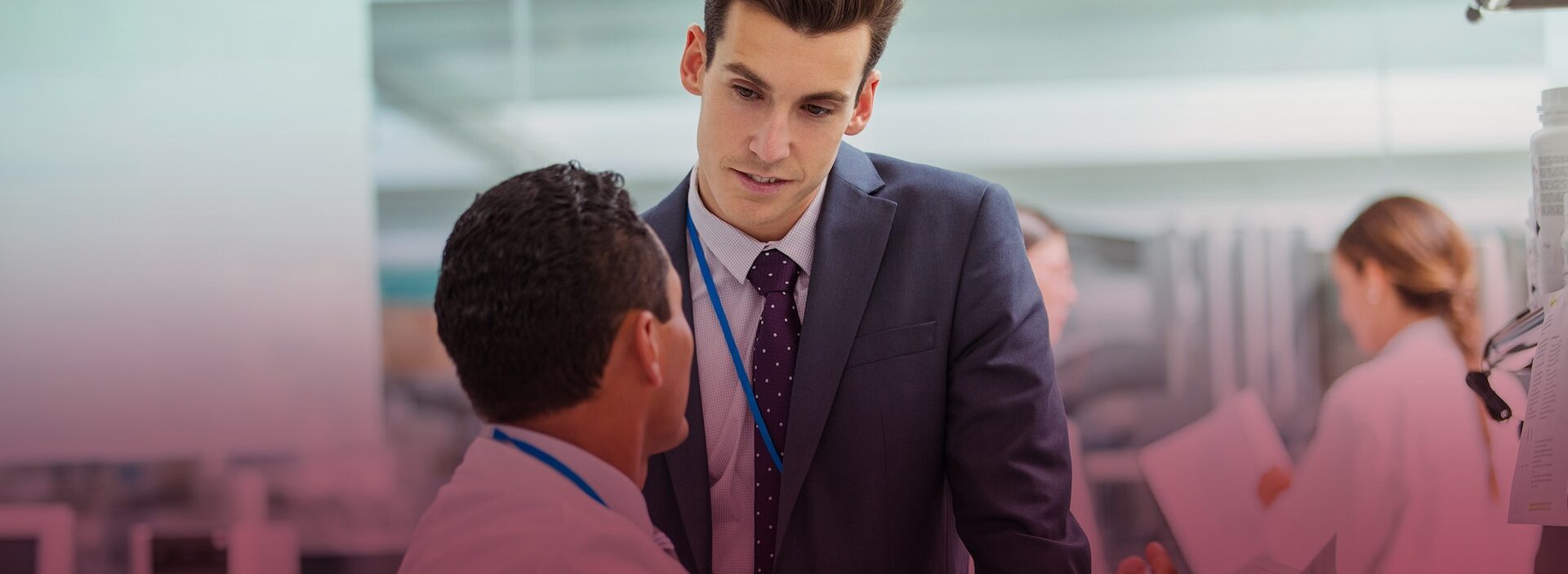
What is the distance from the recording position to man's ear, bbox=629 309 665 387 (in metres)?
1.30

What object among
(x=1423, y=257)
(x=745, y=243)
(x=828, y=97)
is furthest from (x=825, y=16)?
(x=1423, y=257)

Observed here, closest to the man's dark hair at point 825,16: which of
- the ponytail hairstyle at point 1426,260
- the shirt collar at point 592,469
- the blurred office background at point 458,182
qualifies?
the shirt collar at point 592,469

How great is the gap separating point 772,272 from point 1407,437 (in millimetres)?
2078

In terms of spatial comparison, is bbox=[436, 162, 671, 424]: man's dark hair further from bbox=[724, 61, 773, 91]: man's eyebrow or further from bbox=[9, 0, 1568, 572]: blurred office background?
bbox=[9, 0, 1568, 572]: blurred office background

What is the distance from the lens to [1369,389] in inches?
122

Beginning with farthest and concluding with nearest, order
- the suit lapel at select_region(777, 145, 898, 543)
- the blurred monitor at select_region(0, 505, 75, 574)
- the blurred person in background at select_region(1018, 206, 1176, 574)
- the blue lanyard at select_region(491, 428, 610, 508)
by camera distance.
Answer: the blurred monitor at select_region(0, 505, 75, 574) < the blurred person in background at select_region(1018, 206, 1176, 574) < the suit lapel at select_region(777, 145, 898, 543) < the blue lanyard at select_region(491, 428, 610, 508)

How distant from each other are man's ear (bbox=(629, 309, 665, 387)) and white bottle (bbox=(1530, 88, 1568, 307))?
1.28 m

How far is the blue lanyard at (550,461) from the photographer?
1222mm

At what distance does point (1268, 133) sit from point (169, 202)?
10.1ft

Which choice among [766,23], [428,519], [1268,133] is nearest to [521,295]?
[428,519]

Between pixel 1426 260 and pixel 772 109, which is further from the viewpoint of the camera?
pixel 1426 260

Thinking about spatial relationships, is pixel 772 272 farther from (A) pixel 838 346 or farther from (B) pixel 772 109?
(B) pixel 772 109

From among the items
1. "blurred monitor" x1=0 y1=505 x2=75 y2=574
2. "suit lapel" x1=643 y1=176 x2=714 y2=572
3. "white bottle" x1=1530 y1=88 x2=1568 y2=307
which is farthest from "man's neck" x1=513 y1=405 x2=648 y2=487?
"blurred monitor" x1=0 y1=505 x2=75 y2=574

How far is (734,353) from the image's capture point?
1.83m
